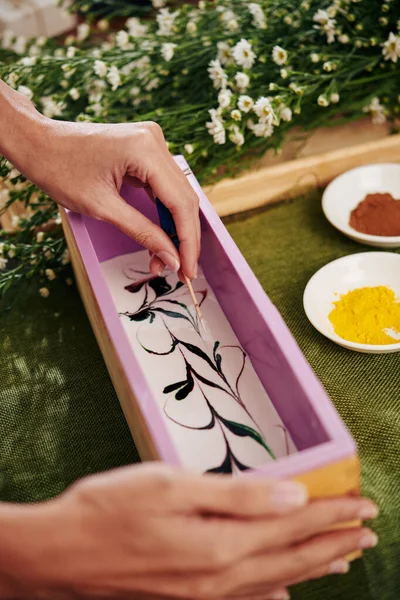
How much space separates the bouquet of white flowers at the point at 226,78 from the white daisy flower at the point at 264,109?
20mm

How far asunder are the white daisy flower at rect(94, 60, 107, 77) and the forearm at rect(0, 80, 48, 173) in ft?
1.38

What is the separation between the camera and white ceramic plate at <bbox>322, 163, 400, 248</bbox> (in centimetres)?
141

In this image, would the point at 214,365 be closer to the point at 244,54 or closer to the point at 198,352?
the point at 198,352

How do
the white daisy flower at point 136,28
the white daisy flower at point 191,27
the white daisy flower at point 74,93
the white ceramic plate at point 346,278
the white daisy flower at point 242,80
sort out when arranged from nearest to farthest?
the white ceramic plate at point 346,278
the white daisy flower at point 242,80
the white daisy flower at point 74,93
the white daisy flower at point 191,27
the white daisy flower at point 136,28

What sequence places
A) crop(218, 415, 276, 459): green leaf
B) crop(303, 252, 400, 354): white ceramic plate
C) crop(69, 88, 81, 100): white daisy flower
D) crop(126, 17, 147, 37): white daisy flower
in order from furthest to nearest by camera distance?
crop(126, 17, 147, 37): white daisy flower, crop(69, 88, 81, 100): white daisy flower, crop(303, 252, 400, 354): white ceramic plate, crop(218, 415, 276, 459): green leaf

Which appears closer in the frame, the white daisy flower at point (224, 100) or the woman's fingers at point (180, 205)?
the woman's fingers at point (180, 205)

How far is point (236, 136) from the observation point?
1385 millimetres

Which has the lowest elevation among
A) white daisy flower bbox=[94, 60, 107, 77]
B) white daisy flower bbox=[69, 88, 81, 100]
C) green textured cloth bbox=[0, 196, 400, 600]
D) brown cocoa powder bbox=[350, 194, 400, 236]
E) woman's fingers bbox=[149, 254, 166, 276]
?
green textured cloth bbox=[0, 196, 400, 600]

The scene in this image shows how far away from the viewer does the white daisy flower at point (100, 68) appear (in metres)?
1.51

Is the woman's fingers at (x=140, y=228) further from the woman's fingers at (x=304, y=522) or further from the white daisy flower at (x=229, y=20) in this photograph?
the white daisy flower at (x=229, y=20)

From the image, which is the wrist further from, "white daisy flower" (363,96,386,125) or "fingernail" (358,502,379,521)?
"white daisy flower" (363,96,386,125)

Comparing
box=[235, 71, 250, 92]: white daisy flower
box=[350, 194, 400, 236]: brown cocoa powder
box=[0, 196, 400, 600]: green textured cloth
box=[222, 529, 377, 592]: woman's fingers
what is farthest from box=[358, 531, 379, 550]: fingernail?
box=[235, 71, 250, 92]: white daisy flower

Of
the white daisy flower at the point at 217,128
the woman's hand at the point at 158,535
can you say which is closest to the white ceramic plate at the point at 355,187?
the white daisy flower at the point at 217,128

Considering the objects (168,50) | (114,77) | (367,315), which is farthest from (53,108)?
(367,315)
